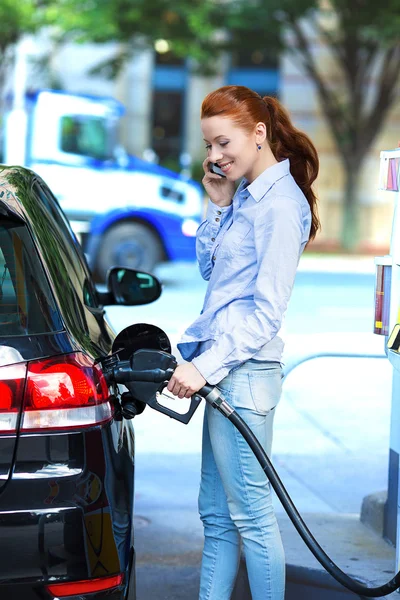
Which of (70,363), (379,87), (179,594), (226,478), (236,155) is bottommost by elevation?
(179,594)

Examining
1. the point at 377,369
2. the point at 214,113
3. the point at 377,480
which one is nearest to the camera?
the point at 214,113

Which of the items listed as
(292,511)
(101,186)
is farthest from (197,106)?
(292,511)

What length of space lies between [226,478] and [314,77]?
19.1 m

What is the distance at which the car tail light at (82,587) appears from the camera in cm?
237

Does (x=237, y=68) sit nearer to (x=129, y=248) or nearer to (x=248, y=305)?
(x=129, y=248)

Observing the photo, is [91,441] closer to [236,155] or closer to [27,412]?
[27,412]

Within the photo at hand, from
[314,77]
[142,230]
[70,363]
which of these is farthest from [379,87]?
[70,363]

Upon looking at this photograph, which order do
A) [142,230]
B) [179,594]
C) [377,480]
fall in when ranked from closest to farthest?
1. [179,594]
2. [377,480]
3. [142,230]

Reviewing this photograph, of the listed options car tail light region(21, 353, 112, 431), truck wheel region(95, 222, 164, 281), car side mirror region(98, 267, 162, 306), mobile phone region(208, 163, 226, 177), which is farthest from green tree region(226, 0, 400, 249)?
car tail light region(21, 353, 112, 431)

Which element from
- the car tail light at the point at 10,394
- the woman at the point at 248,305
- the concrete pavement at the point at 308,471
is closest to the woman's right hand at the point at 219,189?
the woman at the point at 248,305

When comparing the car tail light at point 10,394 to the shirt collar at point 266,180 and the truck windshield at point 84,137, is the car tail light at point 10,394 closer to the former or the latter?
the shirt collar at point 266,180

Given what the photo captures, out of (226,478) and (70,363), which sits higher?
(70,363)

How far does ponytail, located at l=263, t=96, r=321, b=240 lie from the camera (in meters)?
2.96

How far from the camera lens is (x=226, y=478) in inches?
114
